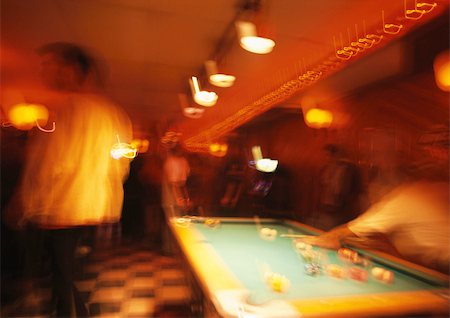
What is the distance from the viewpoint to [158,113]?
8.32m

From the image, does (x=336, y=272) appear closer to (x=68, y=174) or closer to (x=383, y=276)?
(x=383, y=276)

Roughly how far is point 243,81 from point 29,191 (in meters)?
3.79

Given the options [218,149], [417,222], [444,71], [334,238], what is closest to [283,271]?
[334,238]

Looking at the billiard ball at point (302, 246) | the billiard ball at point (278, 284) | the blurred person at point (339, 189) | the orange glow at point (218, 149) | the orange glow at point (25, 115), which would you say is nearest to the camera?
the billiard ball at point (278, 284)

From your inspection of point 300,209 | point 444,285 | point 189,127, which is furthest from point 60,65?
point 189,127

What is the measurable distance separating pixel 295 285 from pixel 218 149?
7990mm

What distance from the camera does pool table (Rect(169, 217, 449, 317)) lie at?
1.25m

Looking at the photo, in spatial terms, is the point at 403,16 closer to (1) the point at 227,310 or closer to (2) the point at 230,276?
(2) the point at 230,276

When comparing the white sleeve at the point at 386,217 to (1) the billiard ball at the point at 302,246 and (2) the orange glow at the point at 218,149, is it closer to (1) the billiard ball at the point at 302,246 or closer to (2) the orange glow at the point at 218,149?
(1) the billiard ball at the point at 302,246

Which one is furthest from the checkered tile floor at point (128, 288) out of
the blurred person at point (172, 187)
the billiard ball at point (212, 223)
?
A: the billiard ball at point (212, 223)

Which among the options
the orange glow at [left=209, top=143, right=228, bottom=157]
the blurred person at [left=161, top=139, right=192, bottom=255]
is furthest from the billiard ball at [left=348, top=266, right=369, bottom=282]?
the orange glow at [left=209, top=143, right=228, bottom=157]

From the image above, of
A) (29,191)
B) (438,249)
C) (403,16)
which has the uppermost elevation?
(403,16)

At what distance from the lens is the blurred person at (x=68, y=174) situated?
1.75 meters

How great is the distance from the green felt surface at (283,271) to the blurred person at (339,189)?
196 centimetres
